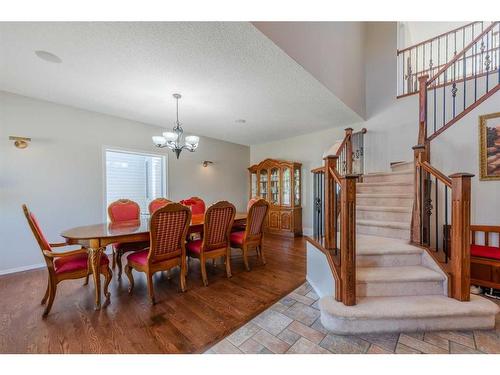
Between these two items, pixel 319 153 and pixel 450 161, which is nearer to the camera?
pixel 450 161

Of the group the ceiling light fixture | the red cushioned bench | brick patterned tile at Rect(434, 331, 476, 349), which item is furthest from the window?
Result: the red cushioned bench

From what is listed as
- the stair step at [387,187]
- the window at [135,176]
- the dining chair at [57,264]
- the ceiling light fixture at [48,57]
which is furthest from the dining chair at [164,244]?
the stair step at [387,187]

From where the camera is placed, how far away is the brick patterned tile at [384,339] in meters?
1.48

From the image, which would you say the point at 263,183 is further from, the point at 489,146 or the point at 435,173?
the point at 489,146

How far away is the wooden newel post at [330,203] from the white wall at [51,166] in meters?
3.63

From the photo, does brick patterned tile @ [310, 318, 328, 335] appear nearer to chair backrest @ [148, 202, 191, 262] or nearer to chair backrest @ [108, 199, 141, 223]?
chair backrest @ [148, 202, 191, 262]

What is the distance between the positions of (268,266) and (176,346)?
1.75 metres

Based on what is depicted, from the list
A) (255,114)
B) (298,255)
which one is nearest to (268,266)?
(298,255)

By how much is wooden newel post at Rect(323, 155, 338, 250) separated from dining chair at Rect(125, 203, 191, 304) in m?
1.46

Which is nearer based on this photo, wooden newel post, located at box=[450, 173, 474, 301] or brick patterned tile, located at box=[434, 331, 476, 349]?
brick patterned tile, located at box=[434, 331, 476, 349]

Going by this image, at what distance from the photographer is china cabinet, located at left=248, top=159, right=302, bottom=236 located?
4992mm
